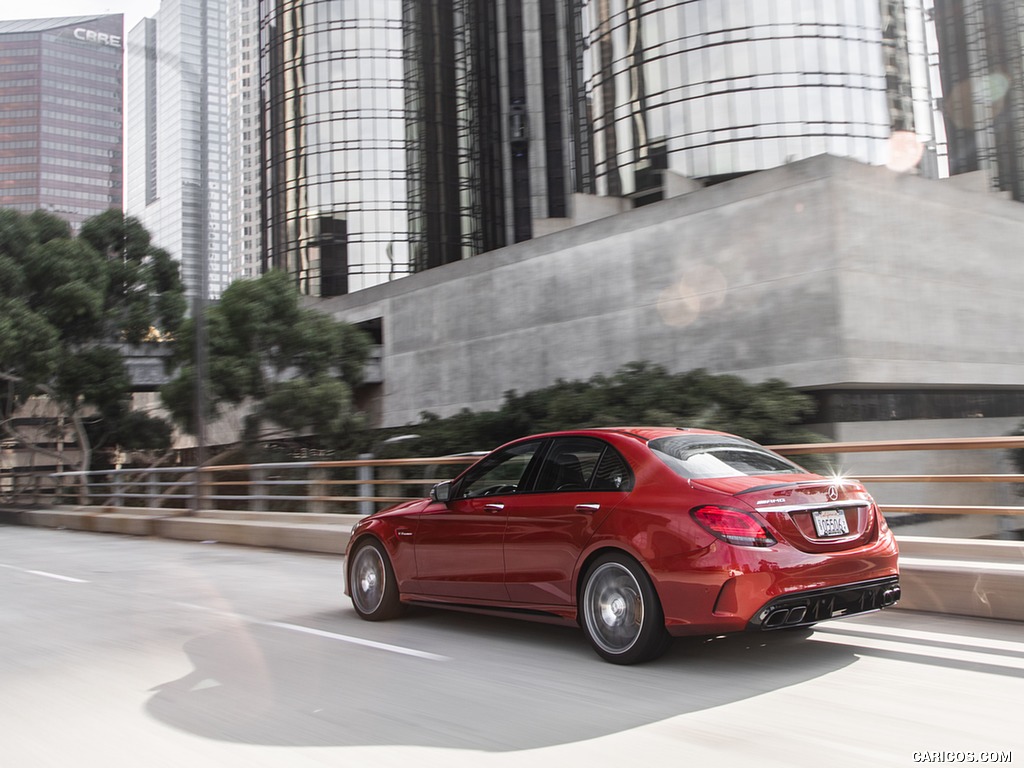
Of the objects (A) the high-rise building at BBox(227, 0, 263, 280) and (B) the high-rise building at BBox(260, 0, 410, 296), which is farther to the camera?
(A) the high-rise building at BBox(227, 0, 263, 280)

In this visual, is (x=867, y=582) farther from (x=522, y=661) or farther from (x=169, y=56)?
(x=169, y=56)

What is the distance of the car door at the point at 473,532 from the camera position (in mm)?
6773

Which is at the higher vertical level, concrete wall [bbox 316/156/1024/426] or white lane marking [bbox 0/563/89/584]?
concrete wall [bbox 316/156/1024/426]

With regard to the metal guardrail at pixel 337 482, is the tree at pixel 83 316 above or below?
above

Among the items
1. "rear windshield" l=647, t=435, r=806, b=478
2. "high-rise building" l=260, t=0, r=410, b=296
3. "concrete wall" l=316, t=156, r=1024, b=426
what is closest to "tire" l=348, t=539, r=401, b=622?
"rear windshield" l=647, t=435, r=806, b=478

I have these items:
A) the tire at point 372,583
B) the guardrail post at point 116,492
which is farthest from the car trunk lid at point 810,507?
the guardrail post at point 116,492

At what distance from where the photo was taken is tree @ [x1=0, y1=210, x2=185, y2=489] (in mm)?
31781

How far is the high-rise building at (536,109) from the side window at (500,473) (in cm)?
3555

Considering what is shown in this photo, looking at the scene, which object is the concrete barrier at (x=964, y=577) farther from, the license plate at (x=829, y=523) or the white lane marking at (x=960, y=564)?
the license plate at (x=829, y=523)

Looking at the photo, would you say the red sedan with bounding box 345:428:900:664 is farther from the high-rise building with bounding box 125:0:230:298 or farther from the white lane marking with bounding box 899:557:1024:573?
the high-rise building with bounding box 125:0:230:298

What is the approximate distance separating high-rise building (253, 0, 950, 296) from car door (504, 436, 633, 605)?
36147 millimetres

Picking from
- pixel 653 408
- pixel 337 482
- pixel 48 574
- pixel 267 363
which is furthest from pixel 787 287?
pixel 48 574

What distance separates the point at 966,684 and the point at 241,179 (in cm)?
17440

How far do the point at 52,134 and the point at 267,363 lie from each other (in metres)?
146
